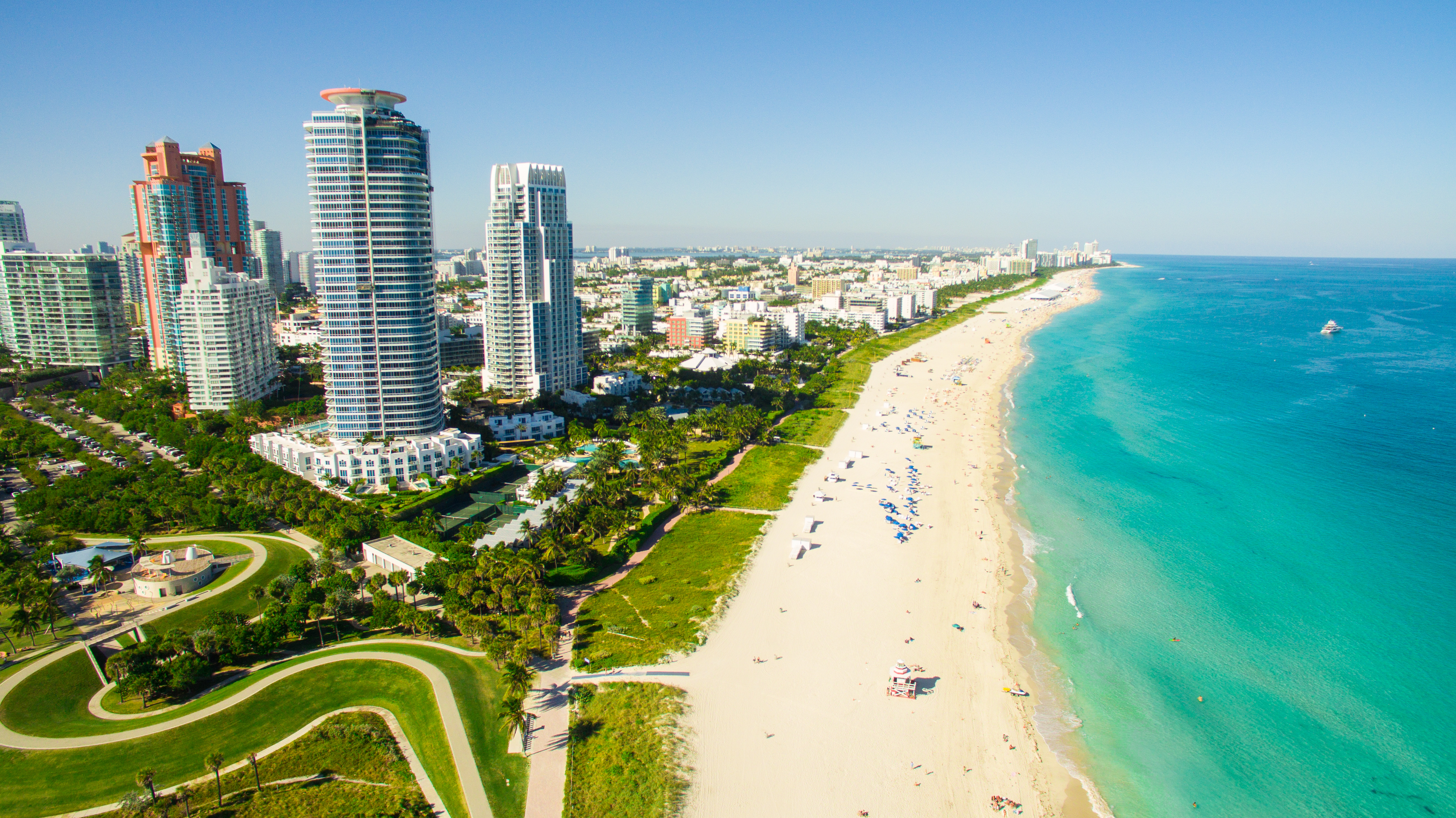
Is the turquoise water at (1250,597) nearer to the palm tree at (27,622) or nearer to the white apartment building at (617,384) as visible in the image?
the white apartment building at (617,384)

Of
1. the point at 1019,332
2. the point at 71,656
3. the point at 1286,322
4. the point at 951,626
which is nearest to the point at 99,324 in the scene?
the point at 71,656

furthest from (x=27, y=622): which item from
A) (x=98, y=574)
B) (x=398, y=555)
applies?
(x=398, y=555)

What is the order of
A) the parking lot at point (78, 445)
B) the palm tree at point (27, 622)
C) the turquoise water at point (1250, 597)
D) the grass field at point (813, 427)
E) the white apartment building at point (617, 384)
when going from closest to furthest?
the turquoise water at point (1250, 597), the palm tree at point (27, 622), the parking lot at point (78, 445), the grass field at point (813, 427), the white apartment building at point (617, 384)

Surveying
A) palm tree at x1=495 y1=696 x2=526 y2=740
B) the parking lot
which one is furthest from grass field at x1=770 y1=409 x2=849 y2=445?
the parking lot

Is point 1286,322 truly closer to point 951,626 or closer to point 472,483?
point 951,626

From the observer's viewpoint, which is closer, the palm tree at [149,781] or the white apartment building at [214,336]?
the palm tree at [149,781]

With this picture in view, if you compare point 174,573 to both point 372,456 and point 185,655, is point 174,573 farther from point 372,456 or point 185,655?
point 372,456

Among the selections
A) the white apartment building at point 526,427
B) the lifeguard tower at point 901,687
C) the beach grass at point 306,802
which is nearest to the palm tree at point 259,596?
the beach grass at point 306,802
